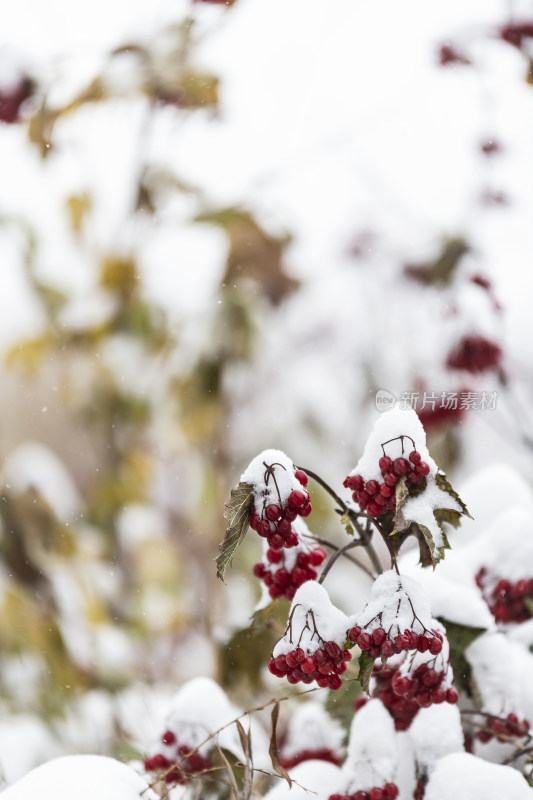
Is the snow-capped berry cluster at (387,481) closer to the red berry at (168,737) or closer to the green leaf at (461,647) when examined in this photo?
the green leaf at (461,647)

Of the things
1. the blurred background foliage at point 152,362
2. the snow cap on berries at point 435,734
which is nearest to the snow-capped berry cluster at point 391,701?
the snow cap on berries at point 435,734

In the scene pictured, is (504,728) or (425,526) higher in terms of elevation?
(425,526)

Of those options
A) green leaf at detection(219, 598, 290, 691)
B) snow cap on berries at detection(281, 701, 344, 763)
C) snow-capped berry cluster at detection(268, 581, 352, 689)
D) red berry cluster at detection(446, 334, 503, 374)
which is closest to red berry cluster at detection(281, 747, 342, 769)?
snow cap on berries at detection(281, 701, 344, 763)

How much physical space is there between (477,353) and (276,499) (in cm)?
58

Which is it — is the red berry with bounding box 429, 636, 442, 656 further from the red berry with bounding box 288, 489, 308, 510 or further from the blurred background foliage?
the blurred background foliage

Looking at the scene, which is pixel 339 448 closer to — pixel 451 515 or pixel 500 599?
pixel 500 599

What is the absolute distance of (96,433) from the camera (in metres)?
1.44

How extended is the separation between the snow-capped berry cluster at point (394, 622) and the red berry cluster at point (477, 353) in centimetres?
56

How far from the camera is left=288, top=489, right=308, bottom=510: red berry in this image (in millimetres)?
379

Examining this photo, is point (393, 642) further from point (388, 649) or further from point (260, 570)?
point (260, 570)

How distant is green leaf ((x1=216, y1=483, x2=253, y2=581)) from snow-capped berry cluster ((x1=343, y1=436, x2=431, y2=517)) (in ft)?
0.18

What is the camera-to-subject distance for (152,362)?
1.40 meters

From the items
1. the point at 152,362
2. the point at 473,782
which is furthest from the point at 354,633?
the point at 152,362

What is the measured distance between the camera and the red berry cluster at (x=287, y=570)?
470 mm
